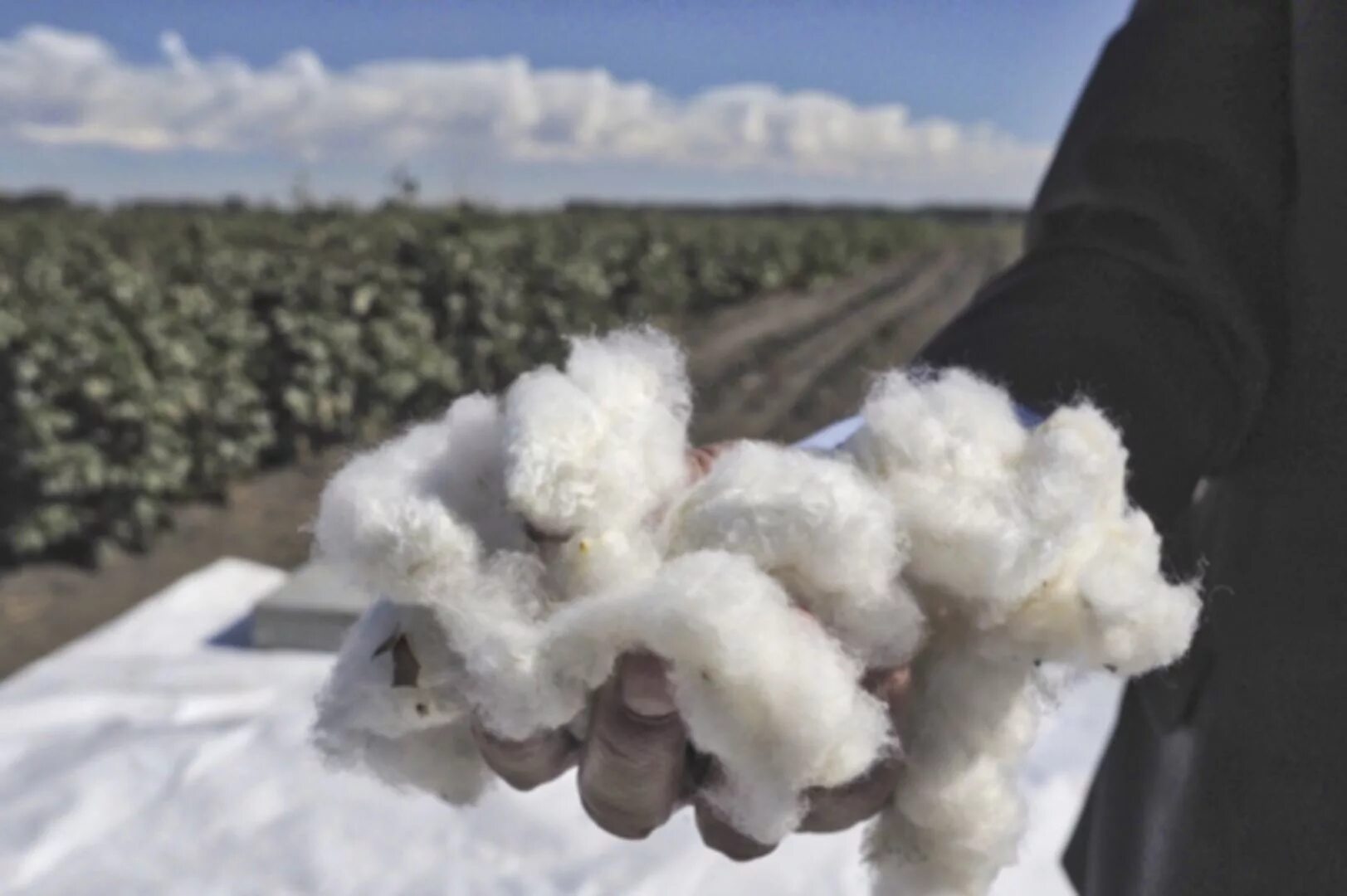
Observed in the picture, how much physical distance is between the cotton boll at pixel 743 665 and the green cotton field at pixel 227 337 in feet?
11.4

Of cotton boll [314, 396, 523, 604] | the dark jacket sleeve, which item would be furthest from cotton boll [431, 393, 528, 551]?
the dark jacket sleeve

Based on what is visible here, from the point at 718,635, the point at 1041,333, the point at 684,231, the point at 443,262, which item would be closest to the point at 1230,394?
the point at 1041,333

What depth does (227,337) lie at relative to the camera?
21.9 feet

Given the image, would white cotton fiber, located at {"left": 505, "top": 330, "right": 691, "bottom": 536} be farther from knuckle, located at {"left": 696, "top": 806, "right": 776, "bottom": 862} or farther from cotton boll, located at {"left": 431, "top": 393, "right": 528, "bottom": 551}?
knuckle, located at {"left": 696, "top": 806, "right": 776, "bottom": 862}

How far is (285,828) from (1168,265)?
5.41ft

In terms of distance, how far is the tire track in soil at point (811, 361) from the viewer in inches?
317

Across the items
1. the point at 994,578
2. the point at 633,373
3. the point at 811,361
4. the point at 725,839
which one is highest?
the point at 633,373

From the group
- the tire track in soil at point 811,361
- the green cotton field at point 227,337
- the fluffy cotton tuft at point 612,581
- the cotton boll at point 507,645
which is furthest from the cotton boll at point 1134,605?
the green cotton field at point 227,337

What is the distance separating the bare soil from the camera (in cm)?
520

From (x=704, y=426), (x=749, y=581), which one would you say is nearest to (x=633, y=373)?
(x=749, y=581)

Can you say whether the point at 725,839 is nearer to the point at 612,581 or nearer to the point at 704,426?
the point at 612,581

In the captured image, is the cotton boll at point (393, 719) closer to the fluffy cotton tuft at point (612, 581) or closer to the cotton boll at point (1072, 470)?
the fluffy cotton tuft at point (612, 581)

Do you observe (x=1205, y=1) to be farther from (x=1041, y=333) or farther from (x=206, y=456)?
(x=206, y=456)

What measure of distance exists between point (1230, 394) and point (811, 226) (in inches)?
1116
